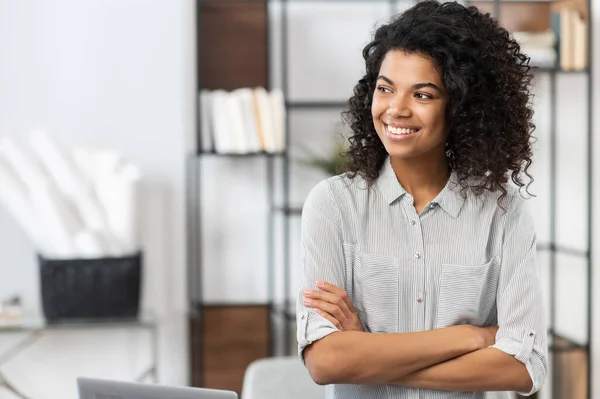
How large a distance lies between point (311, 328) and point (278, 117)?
2224 millimetres

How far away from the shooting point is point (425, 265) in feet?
6.03

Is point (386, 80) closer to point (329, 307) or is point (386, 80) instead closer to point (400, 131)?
point (400, 131)

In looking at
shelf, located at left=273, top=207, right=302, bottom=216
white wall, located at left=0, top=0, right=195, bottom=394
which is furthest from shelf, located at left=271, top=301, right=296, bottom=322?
white wall, located at left=0, top=0, right=195, bottom=394

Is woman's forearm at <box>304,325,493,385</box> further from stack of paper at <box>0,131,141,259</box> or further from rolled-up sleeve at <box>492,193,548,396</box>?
stack of paper at <box>0,131,141,259</box>

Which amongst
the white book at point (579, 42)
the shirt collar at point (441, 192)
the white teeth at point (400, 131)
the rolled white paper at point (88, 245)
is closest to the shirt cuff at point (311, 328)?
the shirt collar at point (441, 192)

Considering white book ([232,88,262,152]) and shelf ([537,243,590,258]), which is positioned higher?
white book ([232,88,262,152])

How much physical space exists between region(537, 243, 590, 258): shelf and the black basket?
1789mm

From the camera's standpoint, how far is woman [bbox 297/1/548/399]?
1787 mm

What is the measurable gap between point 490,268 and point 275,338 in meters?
2.59

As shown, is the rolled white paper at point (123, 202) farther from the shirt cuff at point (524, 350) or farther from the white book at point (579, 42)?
the shirt cuff at point (524, 350)

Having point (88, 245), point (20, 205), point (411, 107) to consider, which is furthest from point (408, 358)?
point (20, 205)

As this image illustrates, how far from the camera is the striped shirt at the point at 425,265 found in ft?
6.00

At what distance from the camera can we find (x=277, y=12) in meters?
4.25

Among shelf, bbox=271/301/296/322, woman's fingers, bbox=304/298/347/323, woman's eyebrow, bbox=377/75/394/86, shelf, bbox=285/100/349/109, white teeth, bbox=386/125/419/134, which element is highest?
shelf, bbox=285/100/349/109
